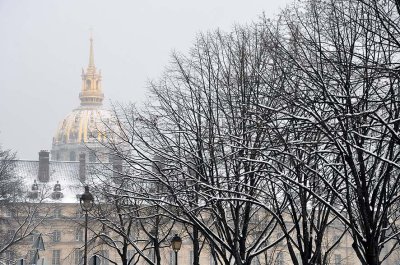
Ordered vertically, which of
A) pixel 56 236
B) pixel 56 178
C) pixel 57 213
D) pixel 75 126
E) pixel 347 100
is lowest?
pixel 347 100

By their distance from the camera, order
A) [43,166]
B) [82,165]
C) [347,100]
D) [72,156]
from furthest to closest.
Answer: [72,156], [82,165], [43,166], [347,100]

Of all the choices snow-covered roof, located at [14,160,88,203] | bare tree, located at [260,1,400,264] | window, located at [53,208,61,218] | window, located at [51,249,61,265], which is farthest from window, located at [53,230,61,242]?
bare tree, located at [260,1,400,264]

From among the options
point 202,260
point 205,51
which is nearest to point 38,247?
point 205,51

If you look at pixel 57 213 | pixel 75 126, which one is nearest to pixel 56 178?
pixel 57 213

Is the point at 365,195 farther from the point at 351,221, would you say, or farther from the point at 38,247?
the point at 38,247

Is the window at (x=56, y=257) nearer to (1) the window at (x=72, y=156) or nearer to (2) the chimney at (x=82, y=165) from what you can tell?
(2) the chimney at (x=82, y=165)

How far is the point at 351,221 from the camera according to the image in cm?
1538

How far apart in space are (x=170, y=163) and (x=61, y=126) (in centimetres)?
16978

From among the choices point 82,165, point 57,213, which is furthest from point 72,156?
point 57,213

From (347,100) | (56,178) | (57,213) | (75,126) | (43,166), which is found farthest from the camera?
(75,126)

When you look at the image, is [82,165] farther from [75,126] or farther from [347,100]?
[75,126]

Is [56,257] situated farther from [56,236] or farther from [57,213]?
[57,213]

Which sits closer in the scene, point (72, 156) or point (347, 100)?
point (347, 100)

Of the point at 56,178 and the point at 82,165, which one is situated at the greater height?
the point at 82,165
